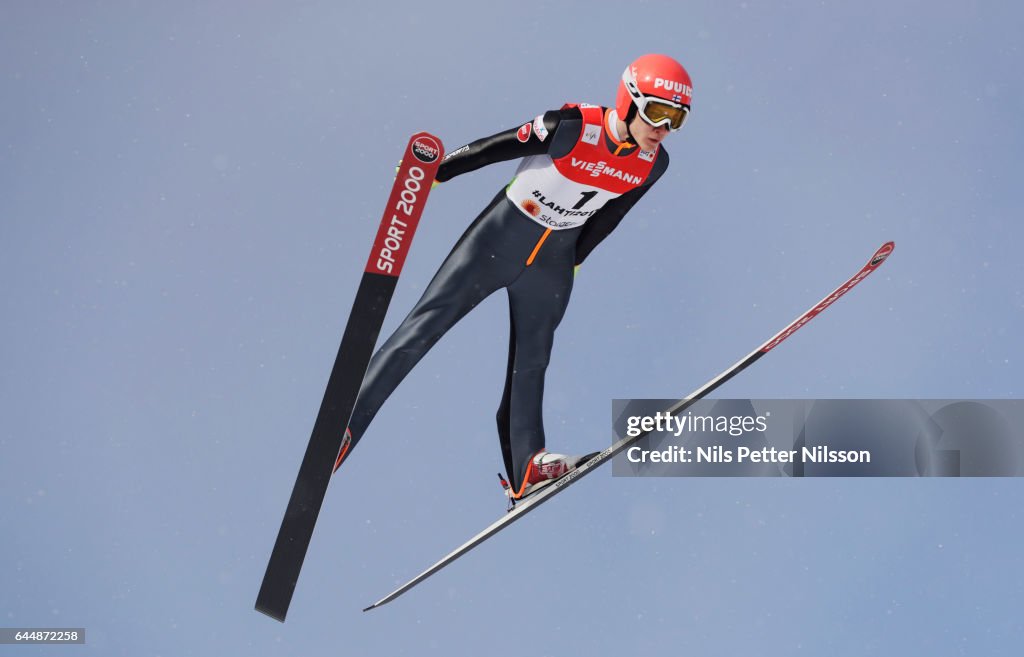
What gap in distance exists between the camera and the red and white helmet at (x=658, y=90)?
4.51 m

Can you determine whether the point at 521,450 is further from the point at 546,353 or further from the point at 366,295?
the point at 366,295

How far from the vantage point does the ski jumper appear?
15.7ft

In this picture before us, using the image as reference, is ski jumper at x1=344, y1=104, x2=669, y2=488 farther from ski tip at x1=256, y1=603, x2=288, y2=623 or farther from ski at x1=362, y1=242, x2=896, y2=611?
ski tip at x1=256, y1=603, x2=288, y2=623

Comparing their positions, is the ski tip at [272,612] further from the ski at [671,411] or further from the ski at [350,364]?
the ski at [671,411]

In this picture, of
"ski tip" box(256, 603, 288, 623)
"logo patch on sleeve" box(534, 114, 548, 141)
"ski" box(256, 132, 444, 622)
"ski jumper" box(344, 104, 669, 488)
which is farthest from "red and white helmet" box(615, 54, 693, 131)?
"ski tip" box(256, 603, 288, 623)

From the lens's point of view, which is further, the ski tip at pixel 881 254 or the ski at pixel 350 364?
the ski tip at pixel 881 254

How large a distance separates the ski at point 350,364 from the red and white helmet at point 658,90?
0.85 metres

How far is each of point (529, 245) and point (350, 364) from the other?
1.04m

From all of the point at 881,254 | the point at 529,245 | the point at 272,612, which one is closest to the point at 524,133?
the point at 529,245

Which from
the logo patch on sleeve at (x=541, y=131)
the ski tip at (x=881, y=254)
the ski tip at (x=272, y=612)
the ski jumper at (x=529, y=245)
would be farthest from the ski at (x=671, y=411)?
the logo patch on sleeve at (x=541, y=131)

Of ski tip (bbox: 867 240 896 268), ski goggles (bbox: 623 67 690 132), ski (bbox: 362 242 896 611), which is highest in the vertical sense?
ski goggles (bbox: 623 67 690 132)

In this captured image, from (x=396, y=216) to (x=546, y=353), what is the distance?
1283mm

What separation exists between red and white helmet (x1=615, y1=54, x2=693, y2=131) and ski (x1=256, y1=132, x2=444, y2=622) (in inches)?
33.6

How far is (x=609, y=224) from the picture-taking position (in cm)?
526
